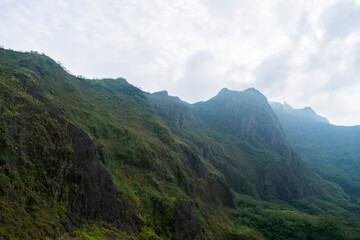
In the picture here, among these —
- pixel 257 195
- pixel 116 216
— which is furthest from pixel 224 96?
pixel 116 216

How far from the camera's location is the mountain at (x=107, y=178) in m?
11.2

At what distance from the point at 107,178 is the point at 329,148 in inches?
6965

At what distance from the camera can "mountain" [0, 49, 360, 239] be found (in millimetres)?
11227

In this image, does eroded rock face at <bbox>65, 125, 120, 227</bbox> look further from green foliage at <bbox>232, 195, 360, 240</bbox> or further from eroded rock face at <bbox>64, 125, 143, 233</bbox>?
green foliage at <bbox>232, 195, 360, 240</bbox>

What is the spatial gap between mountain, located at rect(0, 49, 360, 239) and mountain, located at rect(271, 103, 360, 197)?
38.4 meters

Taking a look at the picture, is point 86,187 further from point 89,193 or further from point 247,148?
point 247,148

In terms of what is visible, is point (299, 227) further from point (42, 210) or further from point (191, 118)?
point (191, 118)

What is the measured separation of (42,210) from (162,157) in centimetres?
2416

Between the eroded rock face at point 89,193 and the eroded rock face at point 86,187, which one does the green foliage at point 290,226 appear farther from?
the eroded rock face at point 86,187

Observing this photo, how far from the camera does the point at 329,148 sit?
148375 mm

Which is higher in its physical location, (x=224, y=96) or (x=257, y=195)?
(x=224, y=96)

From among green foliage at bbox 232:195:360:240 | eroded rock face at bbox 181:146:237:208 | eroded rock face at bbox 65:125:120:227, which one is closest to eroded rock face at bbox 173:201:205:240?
eroded rock face at bbox 65:125:120:227

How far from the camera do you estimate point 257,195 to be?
63500mm

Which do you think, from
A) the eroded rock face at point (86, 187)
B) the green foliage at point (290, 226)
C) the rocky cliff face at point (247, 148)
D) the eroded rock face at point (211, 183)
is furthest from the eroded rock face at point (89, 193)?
the rocky cliff face at point (247, 148)
